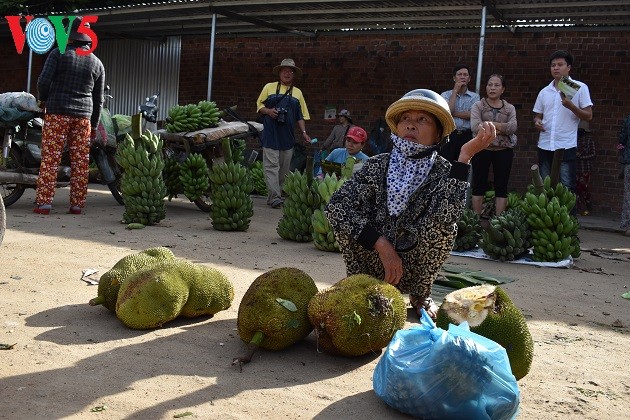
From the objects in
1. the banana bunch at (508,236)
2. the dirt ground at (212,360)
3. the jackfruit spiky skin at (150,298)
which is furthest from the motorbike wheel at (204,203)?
the jackfruit spiky skin at (150,298)

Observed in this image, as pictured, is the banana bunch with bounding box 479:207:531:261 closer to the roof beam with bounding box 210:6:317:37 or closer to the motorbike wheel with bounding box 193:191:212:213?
the motorbike wheel with bounding box 193:191:212:213

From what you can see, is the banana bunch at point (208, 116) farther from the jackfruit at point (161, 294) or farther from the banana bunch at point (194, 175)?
the jackfruit at point (161, 294)

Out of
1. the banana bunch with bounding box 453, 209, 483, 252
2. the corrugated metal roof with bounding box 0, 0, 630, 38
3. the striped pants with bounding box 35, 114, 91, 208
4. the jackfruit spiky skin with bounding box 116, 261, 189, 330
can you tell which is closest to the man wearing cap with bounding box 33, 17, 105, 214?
the striped pants with bounding box 35, 114, 91, 208

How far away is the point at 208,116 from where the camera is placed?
33.6 ft

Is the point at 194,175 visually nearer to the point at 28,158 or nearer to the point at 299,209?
the point at 299,209

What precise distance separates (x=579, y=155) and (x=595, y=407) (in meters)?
10.3

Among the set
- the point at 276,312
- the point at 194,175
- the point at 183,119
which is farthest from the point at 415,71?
the point at 276,312

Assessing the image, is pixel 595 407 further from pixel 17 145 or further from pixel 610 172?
pixel 610 172

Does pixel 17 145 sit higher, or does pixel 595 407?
pixel 17 145

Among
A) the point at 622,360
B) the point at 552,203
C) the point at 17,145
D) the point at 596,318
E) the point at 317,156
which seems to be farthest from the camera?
the point at 317,156

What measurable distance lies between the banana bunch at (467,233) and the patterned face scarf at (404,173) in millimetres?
3995

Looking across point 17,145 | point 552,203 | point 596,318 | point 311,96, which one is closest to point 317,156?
point 311,96

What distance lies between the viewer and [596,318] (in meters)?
5.63

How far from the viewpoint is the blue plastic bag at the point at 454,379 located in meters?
3.16
